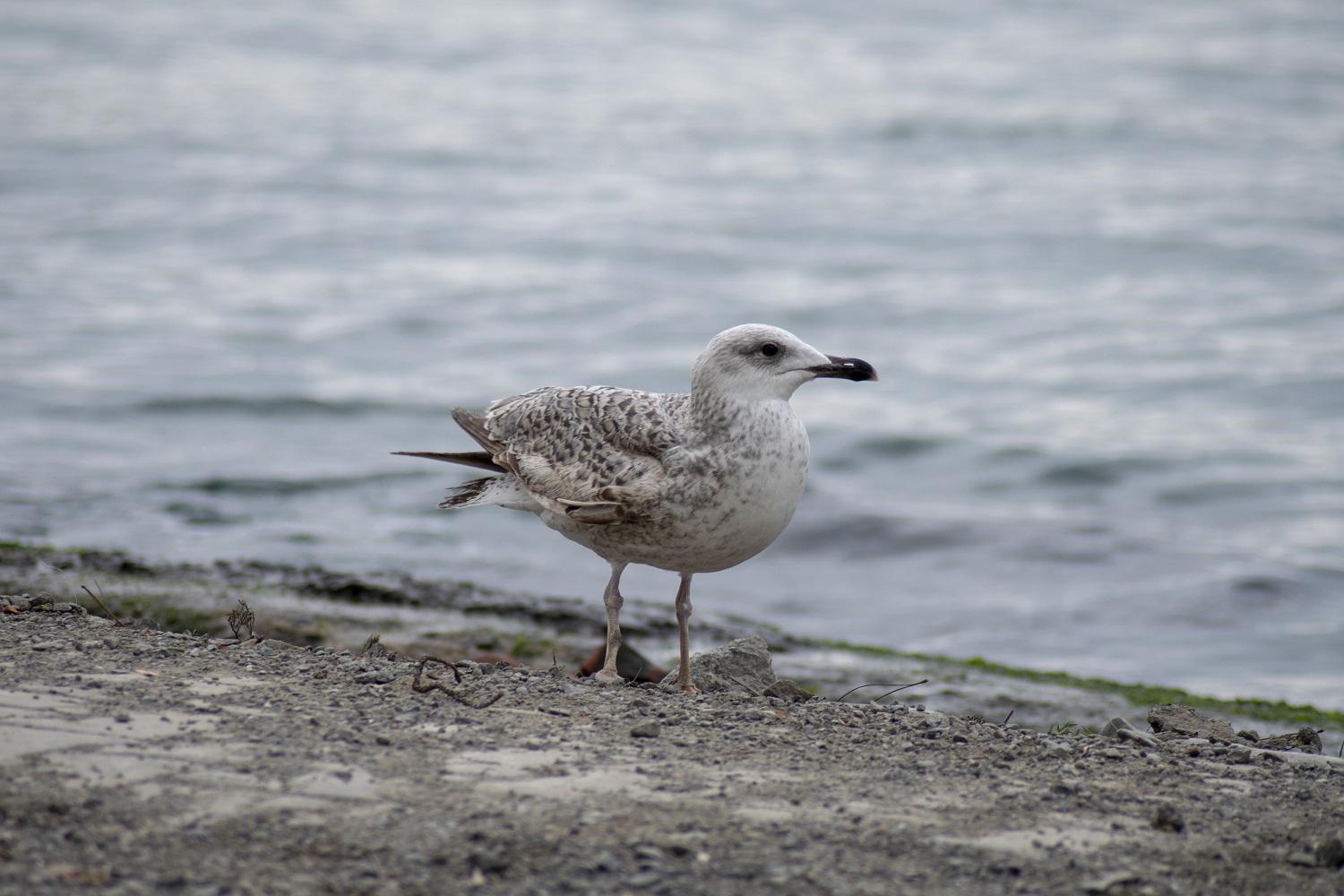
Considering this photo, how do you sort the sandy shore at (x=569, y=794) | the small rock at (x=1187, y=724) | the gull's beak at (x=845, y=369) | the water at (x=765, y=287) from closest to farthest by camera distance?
the sandy shore at (x=569, y=794), the gull's beak at (x=845, y=369), the small rock at (x=1187, y=724), the water at (x=765, y=287)

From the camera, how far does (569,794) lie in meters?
4.11

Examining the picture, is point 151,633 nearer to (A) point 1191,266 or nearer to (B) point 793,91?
(A) point 1191,266

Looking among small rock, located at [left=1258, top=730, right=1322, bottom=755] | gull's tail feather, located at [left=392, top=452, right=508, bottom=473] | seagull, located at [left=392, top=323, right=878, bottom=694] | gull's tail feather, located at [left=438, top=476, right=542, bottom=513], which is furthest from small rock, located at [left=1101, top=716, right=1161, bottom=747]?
gull's tail feather, located at [left=392, top=452, right=508, bottom=473]

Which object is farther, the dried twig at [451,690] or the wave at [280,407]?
the wave at [280,407]

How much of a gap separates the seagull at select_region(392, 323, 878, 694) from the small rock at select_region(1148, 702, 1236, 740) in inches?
73.2

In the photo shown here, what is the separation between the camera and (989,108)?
86.3 feet

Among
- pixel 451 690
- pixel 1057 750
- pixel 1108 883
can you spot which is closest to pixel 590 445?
pixel 451 690

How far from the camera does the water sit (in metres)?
10.2

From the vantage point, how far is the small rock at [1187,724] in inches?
221

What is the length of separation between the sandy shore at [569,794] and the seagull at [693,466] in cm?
64

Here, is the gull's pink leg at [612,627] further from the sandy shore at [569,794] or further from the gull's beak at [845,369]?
the gull's beak at [845,369]

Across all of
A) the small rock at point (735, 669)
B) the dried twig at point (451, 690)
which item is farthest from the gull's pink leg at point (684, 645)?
the dried twig at point (451, 690)

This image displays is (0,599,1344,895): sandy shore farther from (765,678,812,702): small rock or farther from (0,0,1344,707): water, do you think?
(0,0,1344,707): water

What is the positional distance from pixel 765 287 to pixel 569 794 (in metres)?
14.2
